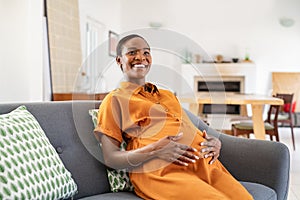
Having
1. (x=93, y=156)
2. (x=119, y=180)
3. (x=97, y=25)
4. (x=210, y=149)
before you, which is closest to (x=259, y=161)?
(x=210, y=149)

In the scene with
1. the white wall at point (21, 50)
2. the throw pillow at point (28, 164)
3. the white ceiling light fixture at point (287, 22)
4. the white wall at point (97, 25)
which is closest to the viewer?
the throw pillow at point (28, 164)

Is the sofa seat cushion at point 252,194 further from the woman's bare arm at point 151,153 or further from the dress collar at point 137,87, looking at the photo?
the dress collar at point 137,87

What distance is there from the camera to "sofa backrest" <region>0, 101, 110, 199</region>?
153 cm

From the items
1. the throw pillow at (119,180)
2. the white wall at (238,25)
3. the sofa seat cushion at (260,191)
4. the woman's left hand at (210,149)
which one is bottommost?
the sofa seat cushion at (260,191)

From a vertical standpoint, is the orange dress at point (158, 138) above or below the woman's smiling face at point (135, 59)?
below

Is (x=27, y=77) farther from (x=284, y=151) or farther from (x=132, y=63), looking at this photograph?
(x=284, y=151)

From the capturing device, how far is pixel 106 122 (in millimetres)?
1440

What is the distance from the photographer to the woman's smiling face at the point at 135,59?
5.03 ft

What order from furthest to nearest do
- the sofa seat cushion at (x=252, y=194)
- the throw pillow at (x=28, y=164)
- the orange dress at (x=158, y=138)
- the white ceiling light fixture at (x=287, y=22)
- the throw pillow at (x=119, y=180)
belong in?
the white ceiling light fixture at (x=287, y=22) → the throw pillow at (x=119, y=180) → the sofa seat cushion at (x=252, y=194) → the orange dress at (x=158, y=138) → the throw pillow at (x=28, y=164)

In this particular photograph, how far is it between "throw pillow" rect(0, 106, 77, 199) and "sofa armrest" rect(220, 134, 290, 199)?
83 cm

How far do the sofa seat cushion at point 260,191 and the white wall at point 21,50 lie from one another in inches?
109

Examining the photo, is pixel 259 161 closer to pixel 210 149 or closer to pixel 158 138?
pixel 210 149

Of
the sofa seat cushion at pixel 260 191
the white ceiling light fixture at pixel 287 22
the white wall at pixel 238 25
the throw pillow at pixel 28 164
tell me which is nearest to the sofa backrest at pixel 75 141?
the throw pillow at pixel 28 164

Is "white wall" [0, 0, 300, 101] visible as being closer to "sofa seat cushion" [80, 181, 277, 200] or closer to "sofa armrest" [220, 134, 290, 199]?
"sofa armrest" [220, 134, 290, 199]
